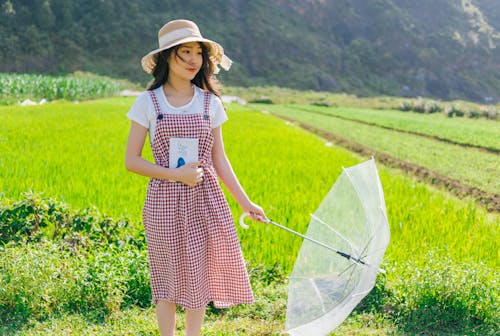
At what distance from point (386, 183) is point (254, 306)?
3977 millimetres

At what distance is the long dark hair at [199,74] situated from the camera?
2475mm

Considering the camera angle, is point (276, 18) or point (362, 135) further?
point (276, 18)

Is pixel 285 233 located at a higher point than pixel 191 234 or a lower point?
lower

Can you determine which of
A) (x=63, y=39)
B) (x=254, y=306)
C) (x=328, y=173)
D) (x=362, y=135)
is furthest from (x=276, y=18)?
(x=254, y=306)

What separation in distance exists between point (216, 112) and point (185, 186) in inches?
14.1

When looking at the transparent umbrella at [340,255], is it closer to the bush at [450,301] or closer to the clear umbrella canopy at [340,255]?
the clear umbrella canopy at [340,255]

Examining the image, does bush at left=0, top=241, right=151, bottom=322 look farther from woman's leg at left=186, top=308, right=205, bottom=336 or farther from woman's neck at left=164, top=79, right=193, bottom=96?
woman's neck at left=164, top=79, right=193, bottom=96

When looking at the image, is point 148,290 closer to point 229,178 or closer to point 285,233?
point 229,178

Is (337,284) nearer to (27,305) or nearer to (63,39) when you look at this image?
(27,305)

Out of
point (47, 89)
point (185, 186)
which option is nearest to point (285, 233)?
point (185, 186)

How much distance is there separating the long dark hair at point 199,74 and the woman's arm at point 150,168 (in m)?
0.21

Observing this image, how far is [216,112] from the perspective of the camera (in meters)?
2.52

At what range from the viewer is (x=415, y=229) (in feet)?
14.9

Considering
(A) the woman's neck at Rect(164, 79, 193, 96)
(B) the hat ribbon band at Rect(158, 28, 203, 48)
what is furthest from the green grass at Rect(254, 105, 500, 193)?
(B) the hat ribbon band at Rect(158, 28, 203, 48)
